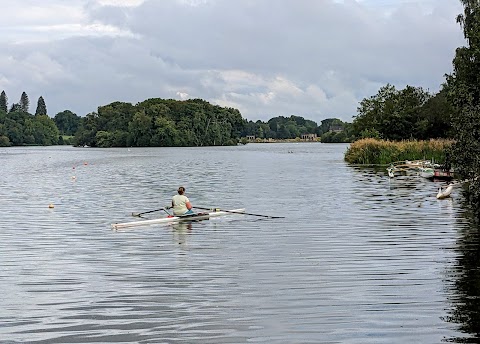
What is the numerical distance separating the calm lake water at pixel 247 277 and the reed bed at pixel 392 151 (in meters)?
42.6

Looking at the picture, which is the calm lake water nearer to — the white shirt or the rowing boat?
the rowing boat

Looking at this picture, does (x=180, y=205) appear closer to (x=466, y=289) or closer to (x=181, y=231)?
(x=181, y=231)

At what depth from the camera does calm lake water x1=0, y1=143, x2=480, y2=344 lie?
1270 cm

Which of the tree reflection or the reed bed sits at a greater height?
the reed bed

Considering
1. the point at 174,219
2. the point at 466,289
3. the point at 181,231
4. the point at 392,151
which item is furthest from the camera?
the point at 392,151

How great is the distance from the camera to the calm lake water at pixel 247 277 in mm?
12695

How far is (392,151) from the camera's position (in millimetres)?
83812

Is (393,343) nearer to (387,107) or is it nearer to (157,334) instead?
(157,334)

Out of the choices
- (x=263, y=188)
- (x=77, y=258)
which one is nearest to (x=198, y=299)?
(x=77, y=258)

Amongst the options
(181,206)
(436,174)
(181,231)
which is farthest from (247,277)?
(436,174)

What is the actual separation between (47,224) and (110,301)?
618 inches

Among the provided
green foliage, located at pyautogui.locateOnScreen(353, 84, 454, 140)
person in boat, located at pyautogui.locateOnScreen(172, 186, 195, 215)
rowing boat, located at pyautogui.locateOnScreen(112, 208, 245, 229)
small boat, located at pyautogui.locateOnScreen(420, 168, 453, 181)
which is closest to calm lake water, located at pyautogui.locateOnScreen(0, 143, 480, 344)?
rowing boat, located at pyautogui.locateOnScreen(112, 208, 245, 229)

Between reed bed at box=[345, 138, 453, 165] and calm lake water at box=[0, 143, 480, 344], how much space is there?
42580 mm

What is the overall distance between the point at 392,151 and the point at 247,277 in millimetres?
68445
